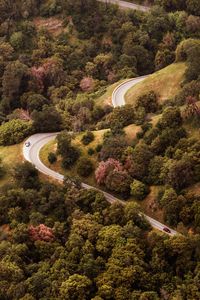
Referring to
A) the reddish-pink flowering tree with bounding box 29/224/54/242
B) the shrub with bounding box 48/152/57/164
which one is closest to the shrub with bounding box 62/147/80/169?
the shrub with bounding box 48/152/57/164

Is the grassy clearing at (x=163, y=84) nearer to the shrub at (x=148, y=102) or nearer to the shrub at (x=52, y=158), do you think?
the shrub at (x=148, y=102)

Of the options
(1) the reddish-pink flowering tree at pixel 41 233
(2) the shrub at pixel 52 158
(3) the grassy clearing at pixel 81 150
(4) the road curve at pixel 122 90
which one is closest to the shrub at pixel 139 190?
(3) the grassy clearing at pixel 81 150

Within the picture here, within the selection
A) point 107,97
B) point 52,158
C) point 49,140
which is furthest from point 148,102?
point 52,158

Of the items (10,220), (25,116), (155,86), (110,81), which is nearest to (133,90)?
(155,86)

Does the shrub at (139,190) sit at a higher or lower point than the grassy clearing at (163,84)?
lower

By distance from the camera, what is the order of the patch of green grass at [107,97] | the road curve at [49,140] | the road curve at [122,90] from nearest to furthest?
the road curve at [49,140] < the road curve at [122,90] < the patch of green grass at [107,97]

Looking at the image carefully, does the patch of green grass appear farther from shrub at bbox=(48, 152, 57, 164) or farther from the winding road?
shrub at bbox=(48, 152, 57, 164)

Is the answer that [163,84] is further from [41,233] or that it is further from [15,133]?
[41,233]
